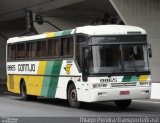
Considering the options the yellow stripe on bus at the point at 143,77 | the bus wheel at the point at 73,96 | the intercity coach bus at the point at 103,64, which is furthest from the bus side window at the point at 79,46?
the yellow stripe on bus at the point at 143,77

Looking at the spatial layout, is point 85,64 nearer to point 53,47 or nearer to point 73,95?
point 73,95

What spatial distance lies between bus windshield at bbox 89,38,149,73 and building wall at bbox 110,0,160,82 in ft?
52.0

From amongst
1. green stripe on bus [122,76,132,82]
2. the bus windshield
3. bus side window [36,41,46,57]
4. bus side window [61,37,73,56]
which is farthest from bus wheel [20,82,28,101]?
green stripe on bus [122,76,132,82]

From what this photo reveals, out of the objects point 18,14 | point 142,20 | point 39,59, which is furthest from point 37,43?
point 18,14

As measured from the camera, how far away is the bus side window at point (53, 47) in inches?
822

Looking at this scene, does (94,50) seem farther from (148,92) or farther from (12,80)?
(12,80)

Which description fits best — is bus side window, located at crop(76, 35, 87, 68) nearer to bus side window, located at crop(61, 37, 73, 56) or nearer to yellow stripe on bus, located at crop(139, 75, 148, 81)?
bus side window, located at crop(61, 37, 73, 56)

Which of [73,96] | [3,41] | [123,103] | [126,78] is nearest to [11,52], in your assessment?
[73,96]

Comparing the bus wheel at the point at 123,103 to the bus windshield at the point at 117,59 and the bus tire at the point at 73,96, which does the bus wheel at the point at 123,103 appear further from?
the bus windshield at the point at 117,59

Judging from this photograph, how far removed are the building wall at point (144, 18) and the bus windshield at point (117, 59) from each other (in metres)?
15.8

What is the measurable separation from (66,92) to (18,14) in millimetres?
30539

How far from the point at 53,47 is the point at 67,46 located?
4.73 ft

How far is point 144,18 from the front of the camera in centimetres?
3438

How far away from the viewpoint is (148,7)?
34531 mm
